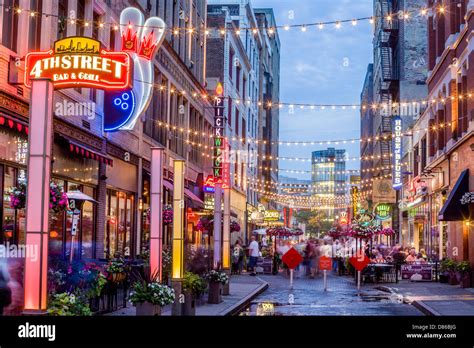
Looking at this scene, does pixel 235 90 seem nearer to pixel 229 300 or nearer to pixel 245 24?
pixel 245 24

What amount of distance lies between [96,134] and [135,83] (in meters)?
2.10

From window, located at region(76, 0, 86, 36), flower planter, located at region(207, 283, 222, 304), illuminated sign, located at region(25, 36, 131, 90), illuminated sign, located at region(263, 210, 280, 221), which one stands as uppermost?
window, located at region(76, 0, 86, 36)

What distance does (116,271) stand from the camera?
15.6m

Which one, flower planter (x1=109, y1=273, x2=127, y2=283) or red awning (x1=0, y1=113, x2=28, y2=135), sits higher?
red awning (x1=0, y1=113, x2=28, y2=135)

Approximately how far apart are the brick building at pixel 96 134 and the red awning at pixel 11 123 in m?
0.03

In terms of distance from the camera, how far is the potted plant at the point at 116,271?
607 inches

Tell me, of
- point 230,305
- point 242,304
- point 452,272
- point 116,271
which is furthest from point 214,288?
point 452,272

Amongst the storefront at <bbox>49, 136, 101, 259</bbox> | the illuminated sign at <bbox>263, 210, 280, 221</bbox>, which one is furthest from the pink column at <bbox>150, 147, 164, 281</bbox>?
the illuminated sign at <bbox>263, 210, 280, 221</bbox>

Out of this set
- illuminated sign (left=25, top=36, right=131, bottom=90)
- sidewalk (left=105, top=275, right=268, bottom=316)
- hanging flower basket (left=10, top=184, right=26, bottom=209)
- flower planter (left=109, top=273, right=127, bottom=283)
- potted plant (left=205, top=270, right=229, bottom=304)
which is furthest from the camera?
potted plant (left=205, top=270, right=229, bottom=304)

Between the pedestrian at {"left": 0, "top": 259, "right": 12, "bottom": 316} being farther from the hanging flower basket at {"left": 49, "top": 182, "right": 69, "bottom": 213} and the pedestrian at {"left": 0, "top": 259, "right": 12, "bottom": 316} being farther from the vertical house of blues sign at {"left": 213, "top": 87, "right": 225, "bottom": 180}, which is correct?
the vertical house of blues sign at {"left": 213, "top": 87, "right": 225, "bottom": 180}

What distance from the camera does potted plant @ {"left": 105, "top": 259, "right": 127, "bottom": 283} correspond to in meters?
15.4

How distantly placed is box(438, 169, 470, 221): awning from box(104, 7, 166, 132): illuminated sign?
12798mm

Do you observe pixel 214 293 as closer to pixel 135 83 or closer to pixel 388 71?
pixel 135 83
